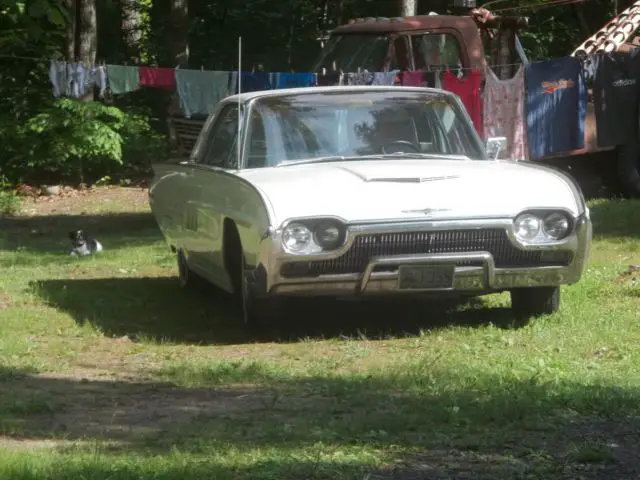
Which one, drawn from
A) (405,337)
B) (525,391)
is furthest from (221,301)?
(525,391)

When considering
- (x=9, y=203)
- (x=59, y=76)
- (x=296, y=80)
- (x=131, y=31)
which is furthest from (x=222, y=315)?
(x=131, y=31)

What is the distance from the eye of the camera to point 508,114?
16.2 meters

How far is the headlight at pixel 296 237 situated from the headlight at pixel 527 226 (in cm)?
123

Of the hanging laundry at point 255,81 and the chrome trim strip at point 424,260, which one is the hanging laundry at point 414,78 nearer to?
the hanging laundry at point 255,81

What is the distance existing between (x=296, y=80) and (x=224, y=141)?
626 cm

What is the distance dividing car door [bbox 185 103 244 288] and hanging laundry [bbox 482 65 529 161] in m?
6.48

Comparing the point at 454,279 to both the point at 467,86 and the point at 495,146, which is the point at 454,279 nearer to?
the point at 495,146

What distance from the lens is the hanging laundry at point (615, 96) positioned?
1652cm

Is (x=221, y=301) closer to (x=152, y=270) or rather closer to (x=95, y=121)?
(x=152, y=270)

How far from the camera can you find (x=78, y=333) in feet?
29.3

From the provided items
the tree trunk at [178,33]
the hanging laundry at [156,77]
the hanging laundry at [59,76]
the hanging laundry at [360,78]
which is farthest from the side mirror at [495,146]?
the tree trunk at [178,33]

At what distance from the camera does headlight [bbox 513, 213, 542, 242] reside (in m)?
8.21

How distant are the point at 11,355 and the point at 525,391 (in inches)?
125

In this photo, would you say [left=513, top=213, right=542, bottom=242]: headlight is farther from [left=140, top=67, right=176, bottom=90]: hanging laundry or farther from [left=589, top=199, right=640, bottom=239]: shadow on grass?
[left=140, top=67, right=176, bottom=90]: hanging laundry
